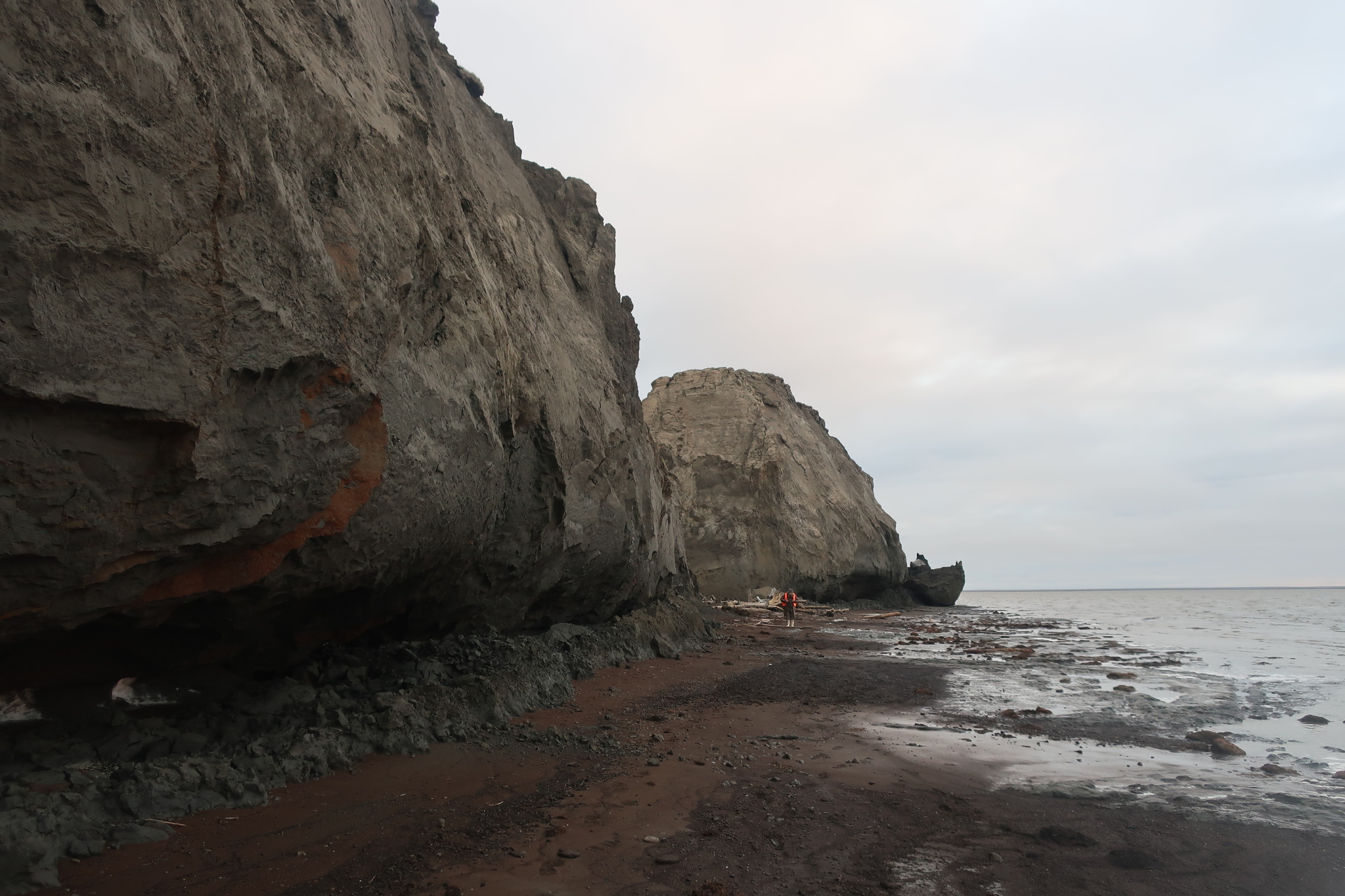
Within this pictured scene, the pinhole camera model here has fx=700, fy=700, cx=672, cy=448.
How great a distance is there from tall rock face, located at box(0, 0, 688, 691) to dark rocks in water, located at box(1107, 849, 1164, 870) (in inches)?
199

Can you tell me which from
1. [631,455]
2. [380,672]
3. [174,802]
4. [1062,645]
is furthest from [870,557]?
[174,802]

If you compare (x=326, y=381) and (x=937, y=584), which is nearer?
(x=326, y=381)

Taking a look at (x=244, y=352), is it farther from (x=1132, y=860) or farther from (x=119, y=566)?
(x=1132, y=860)

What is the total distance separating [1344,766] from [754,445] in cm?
2537

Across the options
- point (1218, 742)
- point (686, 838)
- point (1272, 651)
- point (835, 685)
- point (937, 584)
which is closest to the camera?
point (686, 838)

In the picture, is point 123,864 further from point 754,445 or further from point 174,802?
point 754,445

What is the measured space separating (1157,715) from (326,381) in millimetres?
9442

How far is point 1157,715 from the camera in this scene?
8.23m

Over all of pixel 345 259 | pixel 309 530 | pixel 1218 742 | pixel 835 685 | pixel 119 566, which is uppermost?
pixel 345 259

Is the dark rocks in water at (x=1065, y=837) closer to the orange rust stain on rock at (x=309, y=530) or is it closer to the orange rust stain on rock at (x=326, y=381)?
the orange rust stain on rock at (x=309, y=530)

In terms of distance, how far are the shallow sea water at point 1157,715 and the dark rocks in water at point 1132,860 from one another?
1.04 m

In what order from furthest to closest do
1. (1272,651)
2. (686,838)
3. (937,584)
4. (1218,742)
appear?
(937,584) → (1272,651) → (1218,742) → (686,838)

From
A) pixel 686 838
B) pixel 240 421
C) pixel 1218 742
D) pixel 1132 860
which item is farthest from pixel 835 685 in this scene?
pixel 240 421

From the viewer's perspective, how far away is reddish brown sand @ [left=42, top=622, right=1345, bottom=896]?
347 centimetres
